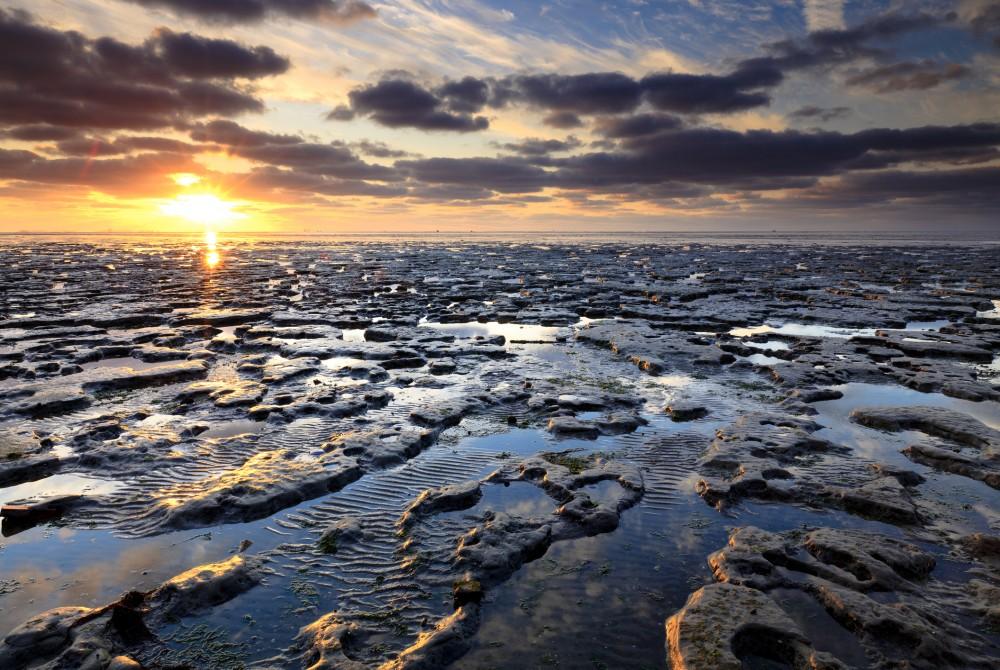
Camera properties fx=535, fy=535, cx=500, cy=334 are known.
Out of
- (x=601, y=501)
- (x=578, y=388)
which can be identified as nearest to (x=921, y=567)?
(x=601, y=501)

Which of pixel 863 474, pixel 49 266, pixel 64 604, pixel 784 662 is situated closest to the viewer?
pixel 784 662

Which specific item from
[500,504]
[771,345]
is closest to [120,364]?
[500,504]

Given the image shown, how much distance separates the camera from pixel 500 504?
213 inches

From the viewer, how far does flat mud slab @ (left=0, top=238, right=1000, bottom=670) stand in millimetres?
3518

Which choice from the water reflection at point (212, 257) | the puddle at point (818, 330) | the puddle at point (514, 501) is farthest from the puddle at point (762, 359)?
the water reflection at point (212, 257)

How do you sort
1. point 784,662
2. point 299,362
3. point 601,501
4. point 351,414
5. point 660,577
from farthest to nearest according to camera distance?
point 299,362 → point 351,414 → point 601,501 → point 660,577 → point 784,662

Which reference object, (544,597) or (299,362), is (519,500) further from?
(299,362)

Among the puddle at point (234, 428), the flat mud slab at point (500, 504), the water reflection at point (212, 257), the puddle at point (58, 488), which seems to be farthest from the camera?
the water reflection at point (212, 257)

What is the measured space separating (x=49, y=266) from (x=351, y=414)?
1512 inches

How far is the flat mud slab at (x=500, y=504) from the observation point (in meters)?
3.52

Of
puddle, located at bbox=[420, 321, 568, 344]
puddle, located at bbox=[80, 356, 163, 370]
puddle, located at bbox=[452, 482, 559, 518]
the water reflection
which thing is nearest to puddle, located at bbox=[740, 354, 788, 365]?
puddle, located at bbox=[420, 321, 568, 344]

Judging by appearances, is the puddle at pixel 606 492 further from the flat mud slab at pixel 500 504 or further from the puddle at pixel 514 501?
the puddle at pixel 514 501

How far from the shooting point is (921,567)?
4.23 metres

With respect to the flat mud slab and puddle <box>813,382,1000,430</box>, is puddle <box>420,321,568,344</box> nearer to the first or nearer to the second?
the flat mud slab
